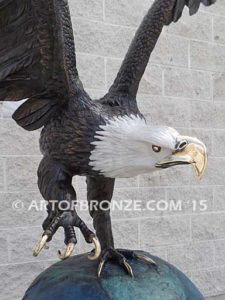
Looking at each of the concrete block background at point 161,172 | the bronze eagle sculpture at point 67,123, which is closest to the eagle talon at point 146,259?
the bronze eagle sculpture at point 67,123

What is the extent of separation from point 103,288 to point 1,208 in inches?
35.0

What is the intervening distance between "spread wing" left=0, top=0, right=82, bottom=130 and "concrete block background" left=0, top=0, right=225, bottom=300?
2.17 feet

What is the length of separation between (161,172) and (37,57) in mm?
1109

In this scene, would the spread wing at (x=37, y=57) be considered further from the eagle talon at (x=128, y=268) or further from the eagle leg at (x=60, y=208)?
the eagle talon at (x=128, y=268)

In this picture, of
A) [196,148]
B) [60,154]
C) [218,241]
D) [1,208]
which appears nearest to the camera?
[196,148]

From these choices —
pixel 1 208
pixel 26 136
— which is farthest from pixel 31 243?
pixel 26 136

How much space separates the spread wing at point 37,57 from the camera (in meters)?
1.01

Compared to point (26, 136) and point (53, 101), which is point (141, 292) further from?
point (26, 136)

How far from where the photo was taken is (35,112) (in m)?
1.14

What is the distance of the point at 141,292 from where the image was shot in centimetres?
97

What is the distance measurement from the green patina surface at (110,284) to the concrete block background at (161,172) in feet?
2.45

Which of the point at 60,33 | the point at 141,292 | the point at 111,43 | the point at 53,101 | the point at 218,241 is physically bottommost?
the point at 218,241

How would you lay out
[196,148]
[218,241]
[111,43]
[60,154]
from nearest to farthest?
1. [196,148]
2. [60,154]
3. [111,43]
4. [218,241]

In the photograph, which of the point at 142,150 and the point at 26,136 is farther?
the point at 26,136
